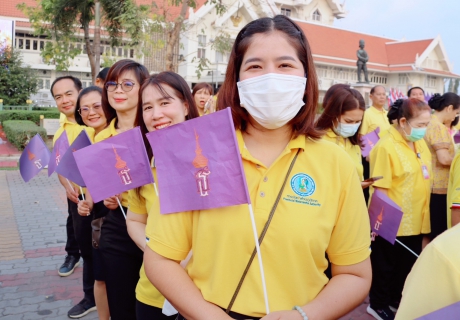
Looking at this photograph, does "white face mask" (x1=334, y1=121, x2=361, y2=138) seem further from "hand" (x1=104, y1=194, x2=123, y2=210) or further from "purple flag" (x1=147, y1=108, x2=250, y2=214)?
"purple flag" (x1=147, y1=108, x2=250, y2=214)

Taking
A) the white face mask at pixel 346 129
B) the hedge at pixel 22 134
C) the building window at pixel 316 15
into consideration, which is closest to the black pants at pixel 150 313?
the white face mask at pixel 346 129

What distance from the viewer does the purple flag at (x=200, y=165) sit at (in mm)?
1506

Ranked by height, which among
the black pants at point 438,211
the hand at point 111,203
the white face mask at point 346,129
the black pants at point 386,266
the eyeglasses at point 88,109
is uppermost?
the eyeglasses at point 88,109

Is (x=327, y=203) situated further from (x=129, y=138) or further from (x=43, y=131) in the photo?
(x=43, y=131)

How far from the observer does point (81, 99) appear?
3.79 m

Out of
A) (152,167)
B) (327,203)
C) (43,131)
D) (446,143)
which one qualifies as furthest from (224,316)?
(43,131)

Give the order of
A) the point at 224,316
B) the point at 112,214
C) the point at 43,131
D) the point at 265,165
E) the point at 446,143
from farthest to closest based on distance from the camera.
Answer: the point at 43,131
the point at 446,143
the point at 112,214
the point at 265,165
the point at 224,316

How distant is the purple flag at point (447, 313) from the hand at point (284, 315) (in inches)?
20.1

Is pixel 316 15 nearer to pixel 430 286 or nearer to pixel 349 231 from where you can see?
pixel 349 231

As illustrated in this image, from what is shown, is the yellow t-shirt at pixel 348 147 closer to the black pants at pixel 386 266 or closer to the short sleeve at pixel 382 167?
the short sleeve at pixel 382 167

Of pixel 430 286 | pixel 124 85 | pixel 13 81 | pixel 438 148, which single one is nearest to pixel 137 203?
pixel 124 85

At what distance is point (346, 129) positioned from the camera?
3783 millimetres

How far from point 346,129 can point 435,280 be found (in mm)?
2866

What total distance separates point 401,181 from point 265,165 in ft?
7.56
